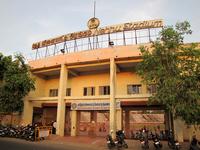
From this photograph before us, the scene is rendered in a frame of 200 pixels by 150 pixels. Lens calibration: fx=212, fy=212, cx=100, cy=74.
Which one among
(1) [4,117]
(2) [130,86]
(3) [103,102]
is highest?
(2) [130,86]

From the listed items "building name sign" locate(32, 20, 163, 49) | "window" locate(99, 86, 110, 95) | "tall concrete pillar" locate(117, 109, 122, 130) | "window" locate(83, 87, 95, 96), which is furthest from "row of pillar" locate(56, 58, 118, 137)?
"building name sign" locate(32, 20, 163, 49)

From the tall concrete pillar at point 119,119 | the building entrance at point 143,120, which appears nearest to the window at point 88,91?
the tall concrete pillar at point 119,119

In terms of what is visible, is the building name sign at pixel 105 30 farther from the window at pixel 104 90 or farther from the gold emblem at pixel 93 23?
the window at pixel 104 90

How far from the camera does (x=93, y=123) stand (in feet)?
85.0

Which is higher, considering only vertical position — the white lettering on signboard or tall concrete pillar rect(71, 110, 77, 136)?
tall concrete pillar rect(71, 110, 77, 136)

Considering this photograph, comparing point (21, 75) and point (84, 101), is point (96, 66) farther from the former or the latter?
point (21, 75)

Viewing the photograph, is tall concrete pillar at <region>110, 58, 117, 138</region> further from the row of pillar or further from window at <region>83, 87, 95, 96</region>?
window at <region>83, 87, 95, 96</region>

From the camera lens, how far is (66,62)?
25.6 m

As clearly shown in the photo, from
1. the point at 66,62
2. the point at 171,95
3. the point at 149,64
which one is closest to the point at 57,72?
the point at 66,62

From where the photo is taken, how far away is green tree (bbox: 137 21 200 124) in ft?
50.8

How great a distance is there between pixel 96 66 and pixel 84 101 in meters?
4.46

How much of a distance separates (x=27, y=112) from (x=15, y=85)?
431 cm

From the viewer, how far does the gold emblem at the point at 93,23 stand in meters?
26.8

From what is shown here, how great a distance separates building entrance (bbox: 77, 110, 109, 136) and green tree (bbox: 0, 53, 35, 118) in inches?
290
